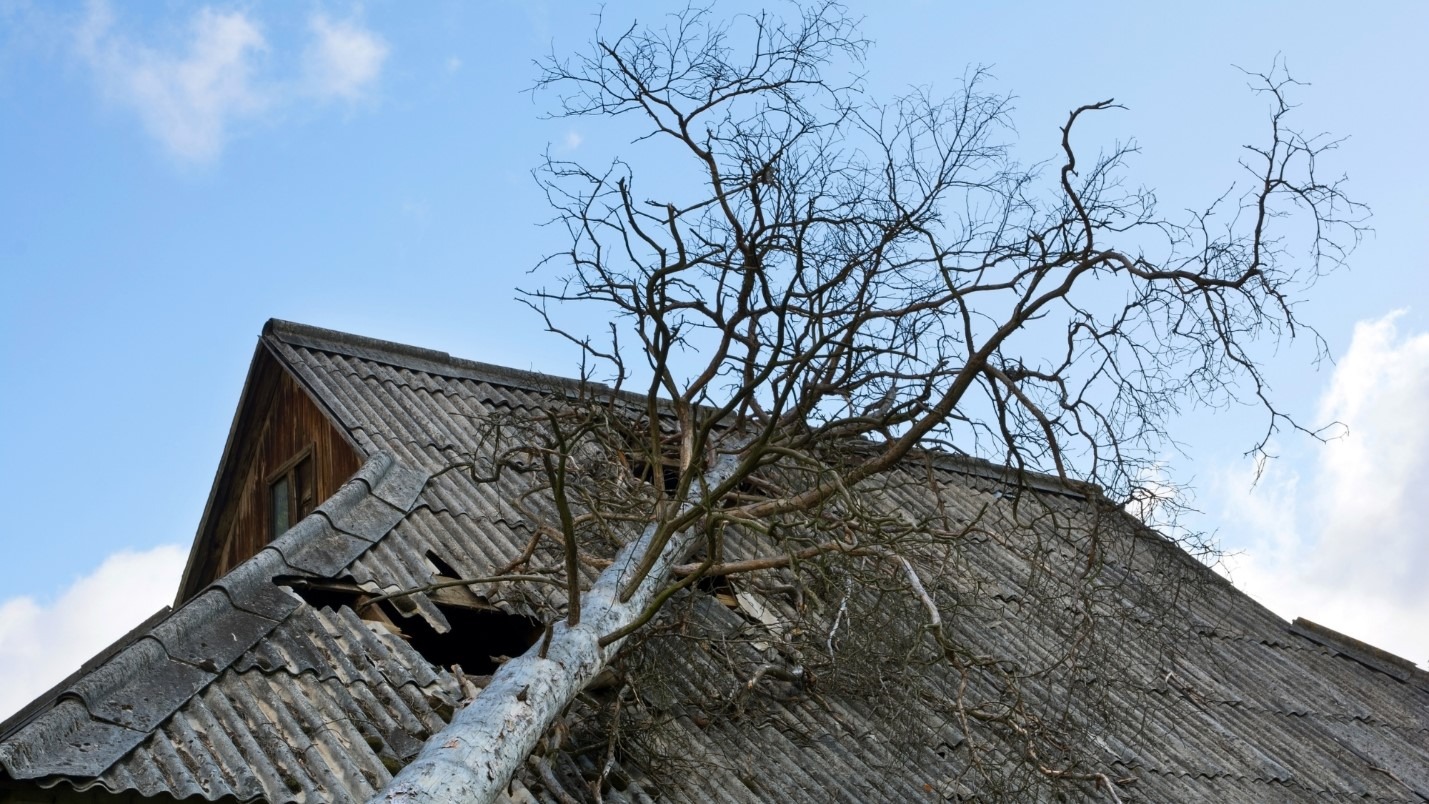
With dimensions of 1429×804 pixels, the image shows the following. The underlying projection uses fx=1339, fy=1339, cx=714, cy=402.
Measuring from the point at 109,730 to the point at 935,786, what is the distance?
13.4ft

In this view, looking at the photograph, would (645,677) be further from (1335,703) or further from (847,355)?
(1335,703)

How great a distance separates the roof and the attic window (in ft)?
2.32

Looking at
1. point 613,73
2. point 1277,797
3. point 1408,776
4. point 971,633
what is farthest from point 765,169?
point 1408,776

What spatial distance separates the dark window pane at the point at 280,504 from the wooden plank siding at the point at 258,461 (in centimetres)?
8

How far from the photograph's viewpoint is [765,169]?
277 inches

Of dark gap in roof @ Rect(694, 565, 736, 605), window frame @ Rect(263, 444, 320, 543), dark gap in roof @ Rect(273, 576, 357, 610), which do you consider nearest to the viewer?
dark gap in roof @ Rect(273, 576, 357, 610)

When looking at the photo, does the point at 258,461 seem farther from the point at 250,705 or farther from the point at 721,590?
the point at 250,705

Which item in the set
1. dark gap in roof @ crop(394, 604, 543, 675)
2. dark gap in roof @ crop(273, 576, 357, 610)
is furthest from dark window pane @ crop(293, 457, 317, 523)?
dark gap in roof @ crop(273, 576, 357, 610)

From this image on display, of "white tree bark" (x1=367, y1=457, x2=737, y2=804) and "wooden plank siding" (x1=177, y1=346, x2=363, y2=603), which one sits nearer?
"white tree bark" (x1=367, y1=457, x2=737, y2=804)

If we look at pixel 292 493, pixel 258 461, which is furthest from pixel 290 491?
pixel 258 461

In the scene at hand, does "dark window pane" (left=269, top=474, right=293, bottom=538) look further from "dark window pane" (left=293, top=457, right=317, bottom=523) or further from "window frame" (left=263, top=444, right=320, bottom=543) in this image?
"dark window pane" (left=293, top=457, right=317, bottom=523)

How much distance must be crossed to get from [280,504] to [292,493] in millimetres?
327

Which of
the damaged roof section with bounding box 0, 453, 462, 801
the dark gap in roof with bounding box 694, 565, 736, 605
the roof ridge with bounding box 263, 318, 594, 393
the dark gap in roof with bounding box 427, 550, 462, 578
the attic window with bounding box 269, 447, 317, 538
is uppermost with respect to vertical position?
the roof ridge with bounding box 263, 318, 594, 393

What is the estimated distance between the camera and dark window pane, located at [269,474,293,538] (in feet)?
33.1
